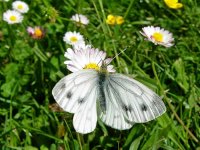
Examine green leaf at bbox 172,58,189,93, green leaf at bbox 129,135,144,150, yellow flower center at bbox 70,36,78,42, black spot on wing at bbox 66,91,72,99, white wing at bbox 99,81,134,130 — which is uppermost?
black spot on wing at bbox 66,91,72,99

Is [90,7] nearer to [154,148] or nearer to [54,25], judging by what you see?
[54,25]

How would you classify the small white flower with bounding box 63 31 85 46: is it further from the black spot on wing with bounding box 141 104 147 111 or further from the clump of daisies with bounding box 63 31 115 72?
the black spot on wing with bounding box 141 104 147 111

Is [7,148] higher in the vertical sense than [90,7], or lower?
lower

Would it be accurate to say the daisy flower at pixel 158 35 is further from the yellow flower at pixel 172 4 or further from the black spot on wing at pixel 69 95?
the black spot on wing at pixel 69 95

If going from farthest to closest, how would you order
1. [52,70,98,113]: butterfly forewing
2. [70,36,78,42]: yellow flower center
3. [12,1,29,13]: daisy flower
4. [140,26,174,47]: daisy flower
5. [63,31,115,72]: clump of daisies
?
1. [12,1,29,13]: daisy flower
2. [70,36,78,42]: yellow flower center
3. [140,26,174,47]: daisy flower
4. [63,31,115,72]: clump of daisies
5. [52,70,98,113]: butterfly forewing

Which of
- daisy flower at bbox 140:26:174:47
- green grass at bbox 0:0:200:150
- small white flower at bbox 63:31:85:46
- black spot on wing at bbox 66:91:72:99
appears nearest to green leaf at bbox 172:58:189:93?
green grass at bbox 0:0:200:150

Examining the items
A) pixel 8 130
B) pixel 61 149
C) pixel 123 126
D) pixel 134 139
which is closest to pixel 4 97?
pixel 8 130
